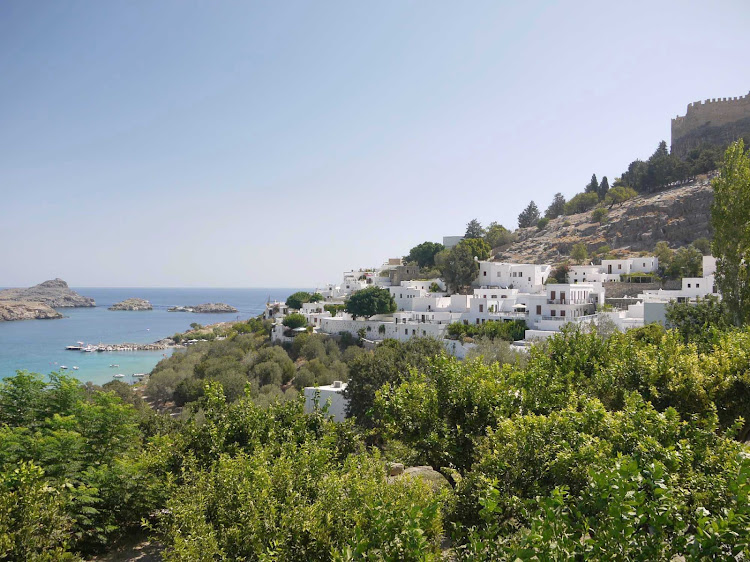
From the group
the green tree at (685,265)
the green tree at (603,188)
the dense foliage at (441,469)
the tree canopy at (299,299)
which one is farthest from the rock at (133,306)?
the dense foliage at (441,469)

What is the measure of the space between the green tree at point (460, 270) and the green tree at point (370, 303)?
7525mm

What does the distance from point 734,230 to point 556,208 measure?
70.0 m

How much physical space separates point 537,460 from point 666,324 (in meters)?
23.1

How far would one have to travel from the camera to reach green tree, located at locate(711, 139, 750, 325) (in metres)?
13.1

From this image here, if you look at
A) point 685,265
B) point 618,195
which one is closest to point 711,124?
point 618,195

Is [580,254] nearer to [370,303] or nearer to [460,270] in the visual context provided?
[460,270]

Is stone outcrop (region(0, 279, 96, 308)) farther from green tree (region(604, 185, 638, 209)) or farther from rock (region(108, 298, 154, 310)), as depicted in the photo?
green tree (region(604, 185, 638, 209))

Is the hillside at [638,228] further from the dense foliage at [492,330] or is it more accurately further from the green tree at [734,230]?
the green tree at [734,230]

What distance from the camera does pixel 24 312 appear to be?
4498 inches

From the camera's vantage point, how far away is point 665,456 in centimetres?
508

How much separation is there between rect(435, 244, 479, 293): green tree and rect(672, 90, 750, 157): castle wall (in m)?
43.2

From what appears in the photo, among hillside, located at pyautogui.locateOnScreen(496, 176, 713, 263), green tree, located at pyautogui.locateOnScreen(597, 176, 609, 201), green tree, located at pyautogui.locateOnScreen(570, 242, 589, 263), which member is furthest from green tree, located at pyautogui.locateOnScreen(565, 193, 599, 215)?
green tree, located at pyautogui.locateOnScreen(570, 242, 589, 263)

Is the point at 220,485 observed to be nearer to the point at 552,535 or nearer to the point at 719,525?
the point at 552,535

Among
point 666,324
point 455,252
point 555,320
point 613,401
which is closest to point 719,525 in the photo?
point 613,401
